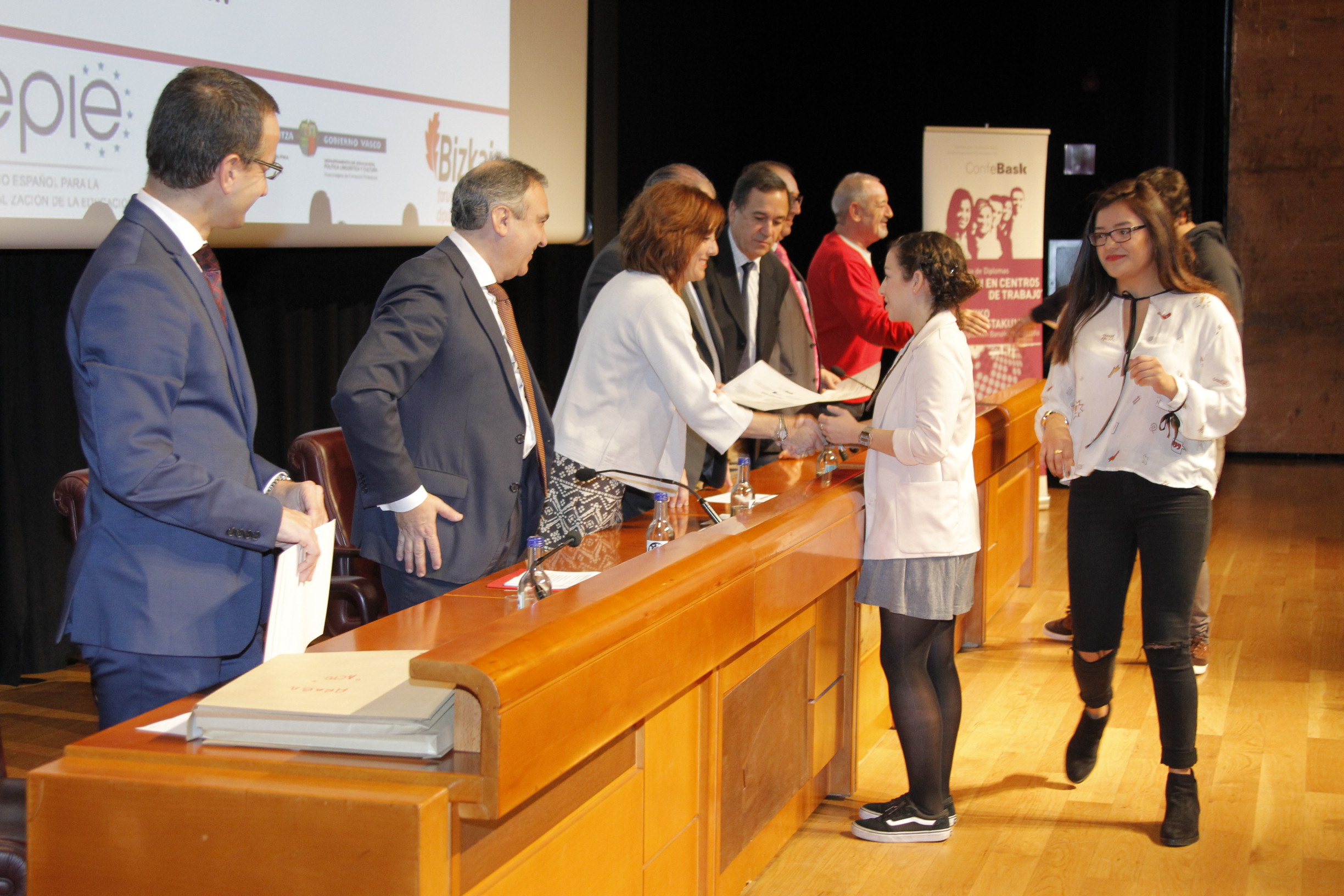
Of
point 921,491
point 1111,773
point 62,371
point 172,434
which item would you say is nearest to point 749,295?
point 921,491

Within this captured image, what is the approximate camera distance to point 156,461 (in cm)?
179

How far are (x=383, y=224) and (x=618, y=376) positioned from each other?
220cm

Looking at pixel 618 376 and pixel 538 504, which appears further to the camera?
pixel 618 376

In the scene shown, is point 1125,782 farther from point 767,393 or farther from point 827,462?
point 767,393

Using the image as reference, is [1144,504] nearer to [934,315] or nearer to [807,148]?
[934,315]

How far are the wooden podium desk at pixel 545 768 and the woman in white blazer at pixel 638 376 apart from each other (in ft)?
0.47

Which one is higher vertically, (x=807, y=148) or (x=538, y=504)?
(x=807, y=148)

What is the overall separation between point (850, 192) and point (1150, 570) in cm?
250

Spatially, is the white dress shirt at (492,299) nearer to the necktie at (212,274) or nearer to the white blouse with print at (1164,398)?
the necktie at (212,274)

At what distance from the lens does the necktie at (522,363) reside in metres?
2.64

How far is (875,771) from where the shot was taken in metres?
3.57

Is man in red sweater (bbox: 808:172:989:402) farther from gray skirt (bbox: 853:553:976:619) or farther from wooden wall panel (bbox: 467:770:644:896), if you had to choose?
wooden wall panel (bbox: 467:770:644:896)

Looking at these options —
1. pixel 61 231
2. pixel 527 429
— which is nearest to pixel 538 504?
pixel 527 429

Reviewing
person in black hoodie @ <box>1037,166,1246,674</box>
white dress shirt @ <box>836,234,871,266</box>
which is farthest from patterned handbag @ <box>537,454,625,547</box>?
white dress shirt @ <box>836,234,871,266</box>
